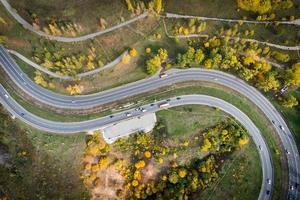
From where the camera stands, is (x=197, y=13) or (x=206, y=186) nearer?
(x=206, y=186)

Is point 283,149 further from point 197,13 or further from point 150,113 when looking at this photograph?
point 197,13

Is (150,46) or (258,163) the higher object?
(150,46)

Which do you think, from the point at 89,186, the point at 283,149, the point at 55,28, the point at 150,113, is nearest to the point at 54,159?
the point at 89,186

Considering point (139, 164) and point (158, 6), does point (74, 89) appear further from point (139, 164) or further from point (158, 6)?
point (158, 6)

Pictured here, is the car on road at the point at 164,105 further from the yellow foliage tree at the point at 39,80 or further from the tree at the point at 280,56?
the tree at the point at 280,56

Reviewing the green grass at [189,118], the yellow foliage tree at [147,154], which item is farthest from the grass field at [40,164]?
the green grass at [189,118]

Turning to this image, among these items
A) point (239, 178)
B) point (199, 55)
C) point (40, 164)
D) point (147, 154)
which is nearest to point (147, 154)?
point (147, 154)

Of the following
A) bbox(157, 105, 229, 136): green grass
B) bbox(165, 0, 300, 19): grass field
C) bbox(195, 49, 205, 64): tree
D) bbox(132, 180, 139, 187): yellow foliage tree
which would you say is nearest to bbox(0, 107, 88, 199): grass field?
bbox(132, 180, 139, 187): yellow foliage tree
